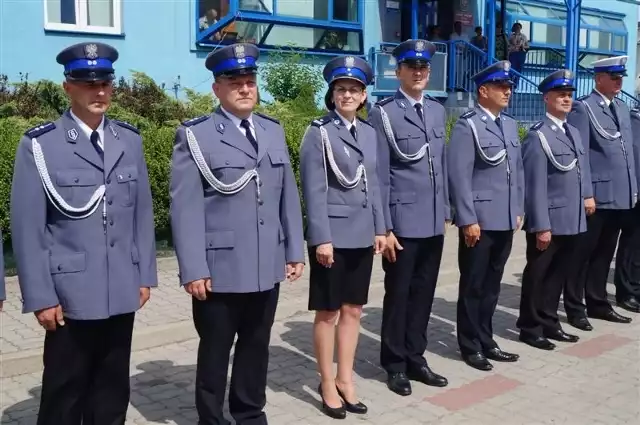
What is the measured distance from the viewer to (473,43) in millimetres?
15258

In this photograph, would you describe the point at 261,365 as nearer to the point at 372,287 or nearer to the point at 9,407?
the point at 9,407

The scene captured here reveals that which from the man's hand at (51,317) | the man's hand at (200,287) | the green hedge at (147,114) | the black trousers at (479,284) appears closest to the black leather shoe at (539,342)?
the black trousers at (479,284)

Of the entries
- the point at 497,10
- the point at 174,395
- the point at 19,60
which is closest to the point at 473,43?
the point at 497,10

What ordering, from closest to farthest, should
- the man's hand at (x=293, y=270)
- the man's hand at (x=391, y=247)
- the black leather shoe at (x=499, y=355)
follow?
1. the man's hand at (x=293, y=270)
2. the man's hand at (x=391, y=247)
3. the black leather shoe at (x=499, y=355)

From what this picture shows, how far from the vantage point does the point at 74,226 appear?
299 cm

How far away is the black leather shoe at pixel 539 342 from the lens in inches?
210

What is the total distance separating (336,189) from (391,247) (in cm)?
57

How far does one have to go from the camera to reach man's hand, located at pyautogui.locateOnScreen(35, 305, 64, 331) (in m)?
2.94

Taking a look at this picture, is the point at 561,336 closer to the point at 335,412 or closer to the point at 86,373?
the point at 335,412

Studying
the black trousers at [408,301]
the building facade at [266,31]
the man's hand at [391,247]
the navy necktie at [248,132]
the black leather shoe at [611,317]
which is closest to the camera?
the navy necktie at [248,132]

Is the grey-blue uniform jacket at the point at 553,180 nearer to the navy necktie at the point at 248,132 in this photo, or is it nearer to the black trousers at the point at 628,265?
the black trousers at the point at 628,265

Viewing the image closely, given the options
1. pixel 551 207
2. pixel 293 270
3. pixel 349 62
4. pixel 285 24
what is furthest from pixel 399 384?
pixel 285 24

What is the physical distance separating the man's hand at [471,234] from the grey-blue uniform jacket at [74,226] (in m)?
2.34

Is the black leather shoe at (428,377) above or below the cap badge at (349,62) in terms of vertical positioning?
below
